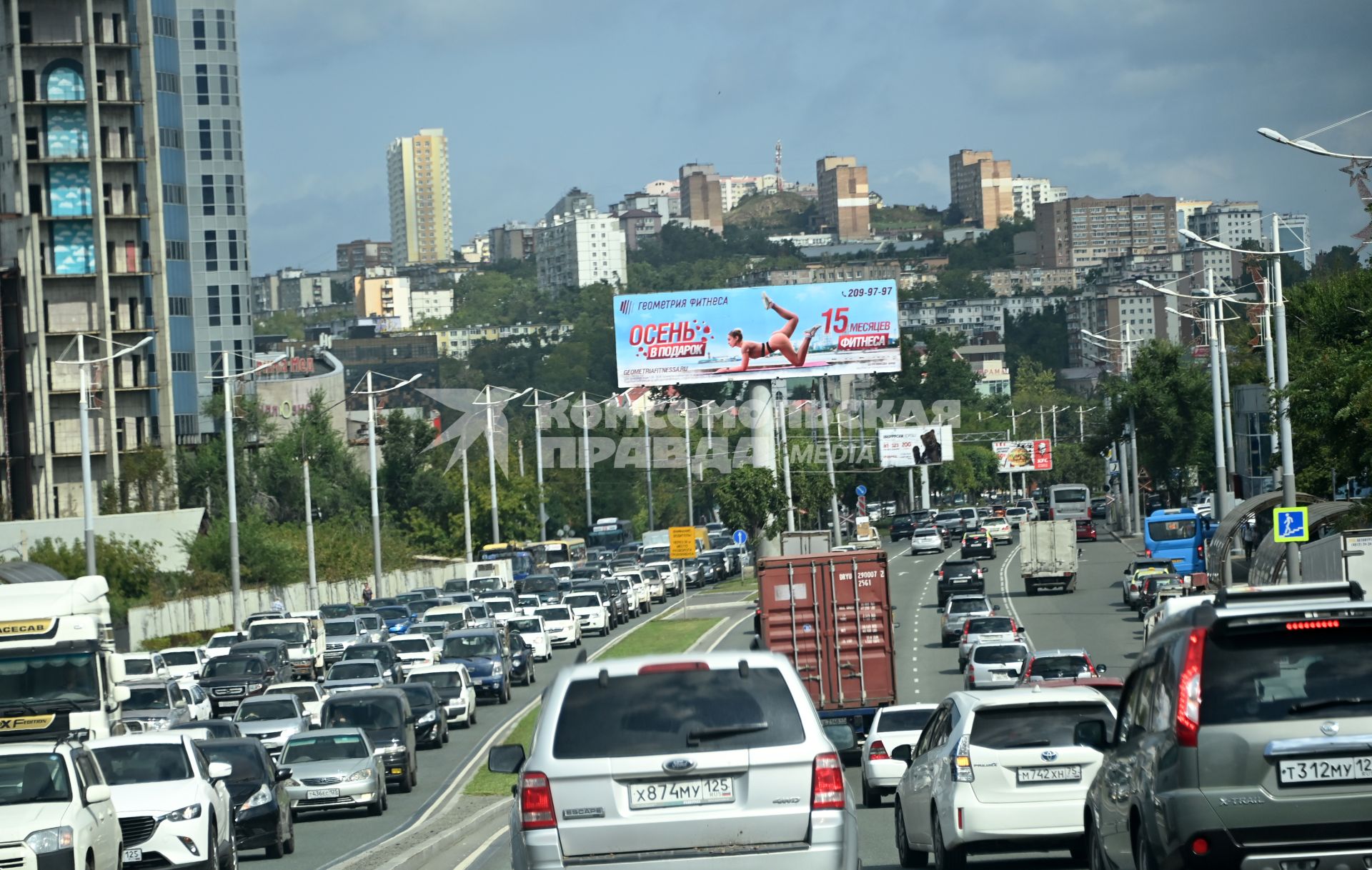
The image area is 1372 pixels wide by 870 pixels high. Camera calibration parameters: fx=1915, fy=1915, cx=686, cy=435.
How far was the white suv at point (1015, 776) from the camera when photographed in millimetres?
14086

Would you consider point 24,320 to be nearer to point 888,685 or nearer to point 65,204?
point 65,204

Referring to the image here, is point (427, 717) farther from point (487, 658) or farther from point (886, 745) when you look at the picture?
point (886, 745)

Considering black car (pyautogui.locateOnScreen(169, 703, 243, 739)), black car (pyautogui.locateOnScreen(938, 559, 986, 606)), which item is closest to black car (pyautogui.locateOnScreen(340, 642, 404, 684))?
black car (pyautogui.locateOnScreen(169, 703, 243, 739))

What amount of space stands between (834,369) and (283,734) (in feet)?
170

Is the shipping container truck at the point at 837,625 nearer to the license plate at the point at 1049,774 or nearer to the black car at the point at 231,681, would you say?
the black car at the point at 231,681

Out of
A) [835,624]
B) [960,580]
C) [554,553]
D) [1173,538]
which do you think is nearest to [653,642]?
[960,580]

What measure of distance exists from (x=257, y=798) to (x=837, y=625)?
12330mm

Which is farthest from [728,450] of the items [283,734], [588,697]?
[588,697]

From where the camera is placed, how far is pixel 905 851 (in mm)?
16078

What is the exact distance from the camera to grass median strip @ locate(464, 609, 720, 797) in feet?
120

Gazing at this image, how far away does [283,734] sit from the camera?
33.7 m

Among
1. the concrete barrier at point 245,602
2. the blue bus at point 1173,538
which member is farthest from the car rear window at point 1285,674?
the blue bus at point 1173,538

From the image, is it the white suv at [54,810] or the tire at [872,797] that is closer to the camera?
the white suv at [54,810]

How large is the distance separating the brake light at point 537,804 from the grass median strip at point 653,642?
21712 mm
